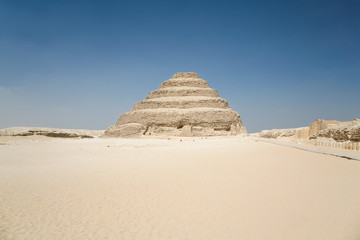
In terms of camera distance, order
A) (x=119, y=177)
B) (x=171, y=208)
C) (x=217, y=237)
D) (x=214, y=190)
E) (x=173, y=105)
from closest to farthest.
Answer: (x=217, y=237)
(x=171, y=208)
(x=214, y=190)
(x=119, y=177)
(x=173, y=105)

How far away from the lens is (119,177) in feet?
21.5

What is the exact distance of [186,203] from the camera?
4.50 metres

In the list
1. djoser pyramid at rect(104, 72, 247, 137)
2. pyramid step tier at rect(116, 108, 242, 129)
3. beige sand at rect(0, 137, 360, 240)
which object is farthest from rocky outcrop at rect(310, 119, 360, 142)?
pyramid step tier at rect(116, 108, 242, 129)

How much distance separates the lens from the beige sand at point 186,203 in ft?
11.1

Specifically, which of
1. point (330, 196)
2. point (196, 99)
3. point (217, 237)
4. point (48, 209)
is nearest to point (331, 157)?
point (330, 196)

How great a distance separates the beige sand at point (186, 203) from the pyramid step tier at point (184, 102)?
28029 mm

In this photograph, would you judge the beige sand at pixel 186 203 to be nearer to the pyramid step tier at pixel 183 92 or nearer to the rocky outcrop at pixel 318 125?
the rocky outcrop at pixel 318 125

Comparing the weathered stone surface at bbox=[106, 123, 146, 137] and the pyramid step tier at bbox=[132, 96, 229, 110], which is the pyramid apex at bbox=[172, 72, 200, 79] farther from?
the weathered stone surface at bbox=[106, 123, 146, 137]

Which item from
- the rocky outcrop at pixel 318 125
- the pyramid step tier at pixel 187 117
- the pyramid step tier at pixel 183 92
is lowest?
the rocky outcrop at pixel 318 125

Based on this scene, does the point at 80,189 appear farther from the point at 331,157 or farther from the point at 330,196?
the point at 331,157

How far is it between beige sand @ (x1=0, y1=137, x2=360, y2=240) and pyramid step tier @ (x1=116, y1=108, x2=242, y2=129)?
1001 inches

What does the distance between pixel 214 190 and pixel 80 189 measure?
292cm

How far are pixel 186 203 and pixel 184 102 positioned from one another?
3102 centimetres

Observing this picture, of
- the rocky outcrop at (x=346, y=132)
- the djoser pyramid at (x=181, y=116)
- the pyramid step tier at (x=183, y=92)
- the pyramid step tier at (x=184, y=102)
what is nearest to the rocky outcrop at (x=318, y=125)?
the rocky outcrop at (x=346, y=132)
